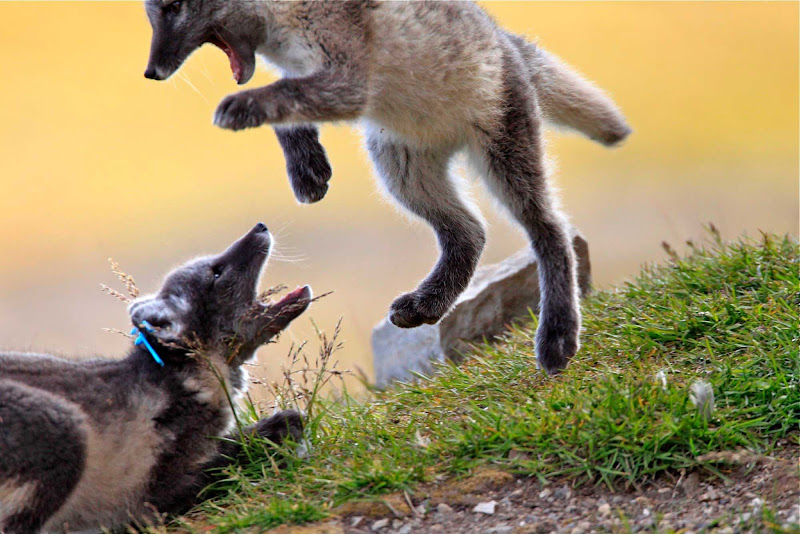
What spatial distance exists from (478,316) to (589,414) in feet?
7.00

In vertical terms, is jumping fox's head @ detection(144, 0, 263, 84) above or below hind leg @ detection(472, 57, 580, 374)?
above

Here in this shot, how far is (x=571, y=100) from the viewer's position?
15.6 ft

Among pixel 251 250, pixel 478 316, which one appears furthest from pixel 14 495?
pixel 478 316

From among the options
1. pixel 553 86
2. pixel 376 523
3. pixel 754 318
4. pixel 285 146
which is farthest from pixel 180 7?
pixel 754 318

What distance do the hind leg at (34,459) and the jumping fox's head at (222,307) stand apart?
1.76 ft

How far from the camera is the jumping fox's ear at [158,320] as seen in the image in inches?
136

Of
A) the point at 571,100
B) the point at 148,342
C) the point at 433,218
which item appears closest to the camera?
the point at 148,342

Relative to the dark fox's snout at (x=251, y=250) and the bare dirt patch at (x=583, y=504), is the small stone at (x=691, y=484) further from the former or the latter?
the dark fox's snout at (x=251, y=250)

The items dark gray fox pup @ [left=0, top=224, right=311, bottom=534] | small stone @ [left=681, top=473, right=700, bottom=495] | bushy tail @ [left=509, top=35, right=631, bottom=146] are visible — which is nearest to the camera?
small stone @ [left=681, top=473, right=700, bottom=495]

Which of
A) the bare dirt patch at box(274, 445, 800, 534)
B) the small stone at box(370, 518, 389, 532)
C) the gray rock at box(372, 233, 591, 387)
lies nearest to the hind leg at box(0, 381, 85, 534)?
the bare dirt patch at box(274, 445, 800, 534)

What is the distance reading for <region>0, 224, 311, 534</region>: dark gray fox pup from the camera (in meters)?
3.05

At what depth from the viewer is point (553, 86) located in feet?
15.5

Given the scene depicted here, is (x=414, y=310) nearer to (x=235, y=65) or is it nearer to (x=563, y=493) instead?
(x=235, y=65)

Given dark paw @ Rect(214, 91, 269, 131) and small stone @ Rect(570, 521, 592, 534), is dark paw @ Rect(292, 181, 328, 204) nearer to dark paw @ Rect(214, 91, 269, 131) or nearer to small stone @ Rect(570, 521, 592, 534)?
dark paw @ Rect(214, 91, 269, 131)
